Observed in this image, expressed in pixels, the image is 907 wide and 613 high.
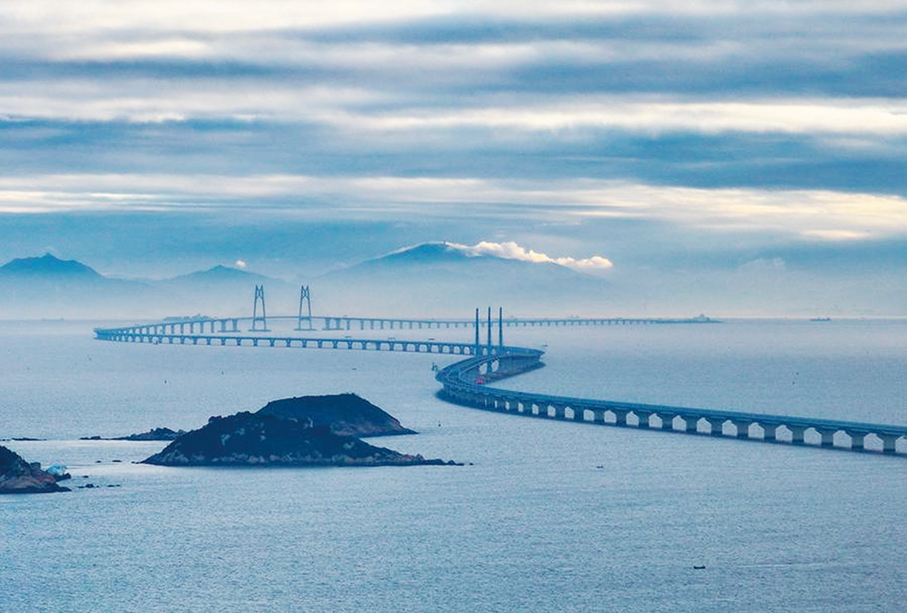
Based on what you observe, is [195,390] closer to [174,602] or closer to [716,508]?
[716,508]

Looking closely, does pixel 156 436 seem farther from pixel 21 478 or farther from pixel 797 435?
pixel 797 435

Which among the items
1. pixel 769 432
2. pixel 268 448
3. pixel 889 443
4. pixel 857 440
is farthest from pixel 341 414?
pixel 889 443

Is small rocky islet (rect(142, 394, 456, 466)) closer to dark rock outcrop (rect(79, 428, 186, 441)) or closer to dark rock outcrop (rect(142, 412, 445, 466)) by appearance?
dark rock outcrop (rect(142, 412, 445, 466))

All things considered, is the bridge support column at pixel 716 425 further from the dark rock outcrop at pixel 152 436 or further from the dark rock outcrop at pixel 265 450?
the dark rock outcrop at pixel 152 436

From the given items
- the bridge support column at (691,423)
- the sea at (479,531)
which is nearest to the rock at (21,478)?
the sea at (479,531)

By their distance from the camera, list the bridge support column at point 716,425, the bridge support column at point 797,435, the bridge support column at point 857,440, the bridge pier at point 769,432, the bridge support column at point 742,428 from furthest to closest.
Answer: the bridge support column at point 716,425
the bridge support column at point 742,428
the bridge pier at point 769,432
the bridge support column at point 797,435
the bridge support column at point 857,440
